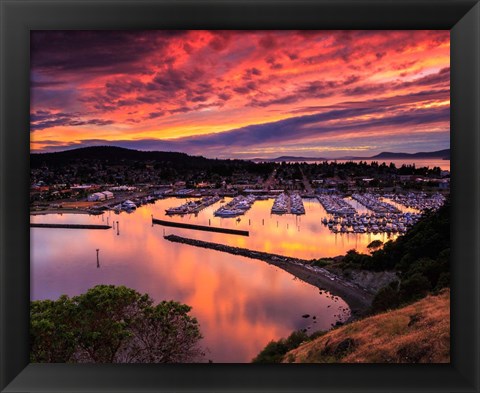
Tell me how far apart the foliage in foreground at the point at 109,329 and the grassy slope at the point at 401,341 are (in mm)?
1075

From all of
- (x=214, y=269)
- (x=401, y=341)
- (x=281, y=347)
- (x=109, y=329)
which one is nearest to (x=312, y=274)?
(x=214, y=269)

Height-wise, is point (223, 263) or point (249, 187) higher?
point (249, 187)

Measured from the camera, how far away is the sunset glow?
356 cm

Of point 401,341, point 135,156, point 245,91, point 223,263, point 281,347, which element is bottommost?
point 281,347

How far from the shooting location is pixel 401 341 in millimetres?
2184

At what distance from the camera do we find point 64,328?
3055mm

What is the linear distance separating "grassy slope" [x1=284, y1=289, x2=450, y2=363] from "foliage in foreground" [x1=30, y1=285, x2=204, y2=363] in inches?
42.3

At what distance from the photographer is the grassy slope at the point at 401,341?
2002 millimetres

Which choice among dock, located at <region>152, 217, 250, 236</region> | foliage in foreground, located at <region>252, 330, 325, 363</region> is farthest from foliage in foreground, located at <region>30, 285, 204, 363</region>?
dock, located at <region>152, 217, 250, 236</region>

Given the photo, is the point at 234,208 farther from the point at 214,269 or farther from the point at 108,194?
the point at 108,194
